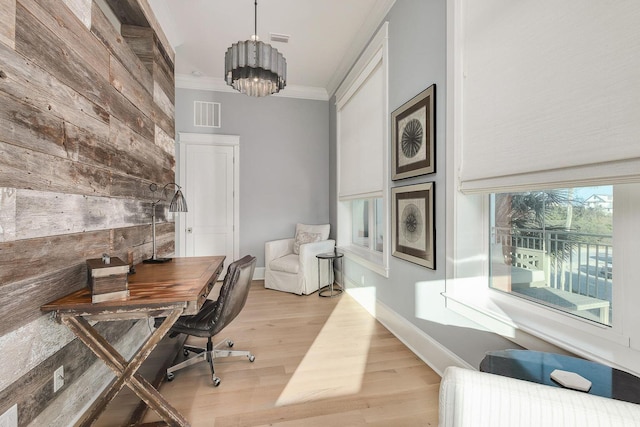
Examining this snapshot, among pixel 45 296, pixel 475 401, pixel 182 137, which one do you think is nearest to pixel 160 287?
pixel 45 296

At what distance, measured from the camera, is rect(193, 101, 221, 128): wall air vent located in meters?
4.62

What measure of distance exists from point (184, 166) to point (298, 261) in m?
2.37

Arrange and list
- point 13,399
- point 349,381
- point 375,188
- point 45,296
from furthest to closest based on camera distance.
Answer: point 375,188
point 349,381
point 45,296
point 13,399

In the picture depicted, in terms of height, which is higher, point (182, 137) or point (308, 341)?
point (182, 137)

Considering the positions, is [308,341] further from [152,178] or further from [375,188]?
[152,178]

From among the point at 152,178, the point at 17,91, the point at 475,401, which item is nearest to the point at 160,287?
the point at 17,91

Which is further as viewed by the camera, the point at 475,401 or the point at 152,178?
the point at 152,178

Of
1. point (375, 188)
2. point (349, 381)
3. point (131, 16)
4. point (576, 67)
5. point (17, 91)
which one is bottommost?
point (349, 381)

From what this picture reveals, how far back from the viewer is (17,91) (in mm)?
1185

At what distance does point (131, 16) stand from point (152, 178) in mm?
1327

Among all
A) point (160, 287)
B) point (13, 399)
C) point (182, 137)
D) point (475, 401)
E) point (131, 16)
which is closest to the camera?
point (475, 401)

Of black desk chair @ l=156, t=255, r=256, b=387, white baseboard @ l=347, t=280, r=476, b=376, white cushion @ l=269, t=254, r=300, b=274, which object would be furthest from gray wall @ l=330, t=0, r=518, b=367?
white cushion @ l=269, t=254, r=300, b=274

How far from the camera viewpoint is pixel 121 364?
1.44 meters

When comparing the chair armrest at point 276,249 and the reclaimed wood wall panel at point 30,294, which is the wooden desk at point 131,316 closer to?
the reclaimed wood wall panel at point 30,294
